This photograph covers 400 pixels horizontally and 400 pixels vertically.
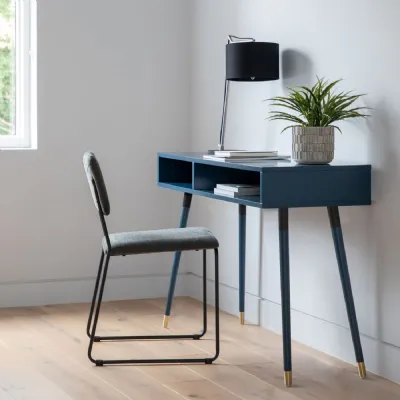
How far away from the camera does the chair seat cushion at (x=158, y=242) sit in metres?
3.67

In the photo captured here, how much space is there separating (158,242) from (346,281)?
2.50 feet

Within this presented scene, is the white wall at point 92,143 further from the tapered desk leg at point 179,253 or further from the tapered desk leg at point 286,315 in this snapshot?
the tapered desk leg at point 286,315

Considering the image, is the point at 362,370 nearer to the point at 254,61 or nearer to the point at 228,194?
the point at 228,194

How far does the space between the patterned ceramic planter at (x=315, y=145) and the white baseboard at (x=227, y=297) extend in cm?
118

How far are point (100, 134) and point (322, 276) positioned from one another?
1.65 metres

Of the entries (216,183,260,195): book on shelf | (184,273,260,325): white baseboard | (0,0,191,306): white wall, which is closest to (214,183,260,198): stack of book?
(216,183,260,195): book on shelf

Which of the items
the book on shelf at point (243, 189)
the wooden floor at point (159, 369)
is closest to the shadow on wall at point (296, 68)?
the book on shelf at point (243, 189)

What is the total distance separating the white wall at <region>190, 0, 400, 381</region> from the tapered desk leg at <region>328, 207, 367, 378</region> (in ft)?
0.32

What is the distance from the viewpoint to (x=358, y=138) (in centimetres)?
371

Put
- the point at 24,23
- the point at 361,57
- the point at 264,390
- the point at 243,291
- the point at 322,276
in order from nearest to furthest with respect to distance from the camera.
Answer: the point at 264,390, the point at 361,57, the point at 322,276, the point at 243,291, the point at 24,23

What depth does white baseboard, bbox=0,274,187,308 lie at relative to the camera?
489 centimetres

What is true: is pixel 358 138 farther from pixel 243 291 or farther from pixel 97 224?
pixel 97 224

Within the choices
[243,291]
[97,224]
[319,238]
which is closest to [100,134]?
[97,224]

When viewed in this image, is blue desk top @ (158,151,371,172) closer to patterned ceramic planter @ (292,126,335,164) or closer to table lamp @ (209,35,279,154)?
patterned ceramic planter @ (292,126,335,164)
